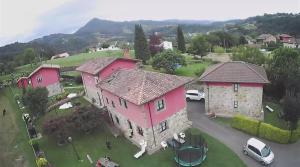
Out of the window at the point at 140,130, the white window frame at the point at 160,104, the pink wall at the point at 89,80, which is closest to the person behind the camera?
the white window frame at the point at 160,104

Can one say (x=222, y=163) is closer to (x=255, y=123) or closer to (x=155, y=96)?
(x=255, y=123)

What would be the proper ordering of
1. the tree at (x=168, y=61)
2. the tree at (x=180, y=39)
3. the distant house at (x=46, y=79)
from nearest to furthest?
the distant house at (x=46, y=79) → the tree at (x=168, y=61) → the tree at (x=180, y=39)

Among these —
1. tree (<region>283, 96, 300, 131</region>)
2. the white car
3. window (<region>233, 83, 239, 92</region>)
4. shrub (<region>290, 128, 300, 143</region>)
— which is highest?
window (<region>233, 83, 239, 92</region>)

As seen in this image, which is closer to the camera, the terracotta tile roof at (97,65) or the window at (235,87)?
the window at (235,87)

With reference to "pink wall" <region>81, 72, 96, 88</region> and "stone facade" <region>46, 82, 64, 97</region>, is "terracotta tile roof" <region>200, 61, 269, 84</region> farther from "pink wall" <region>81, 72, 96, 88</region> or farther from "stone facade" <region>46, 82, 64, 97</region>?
"stone facade" <region>46, 82, 64, 97</region>

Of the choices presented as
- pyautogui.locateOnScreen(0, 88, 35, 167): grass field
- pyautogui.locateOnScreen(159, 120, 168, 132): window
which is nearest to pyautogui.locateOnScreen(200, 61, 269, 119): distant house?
pyautogui.locateOnScreen(159, 120, 168, 132): window

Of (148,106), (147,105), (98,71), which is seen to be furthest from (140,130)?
(98,71)

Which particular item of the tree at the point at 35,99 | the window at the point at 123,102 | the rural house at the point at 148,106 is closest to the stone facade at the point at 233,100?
the rural house at the point at 148,106

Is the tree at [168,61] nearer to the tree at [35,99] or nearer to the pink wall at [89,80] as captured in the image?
the pink wall at [89,80]
